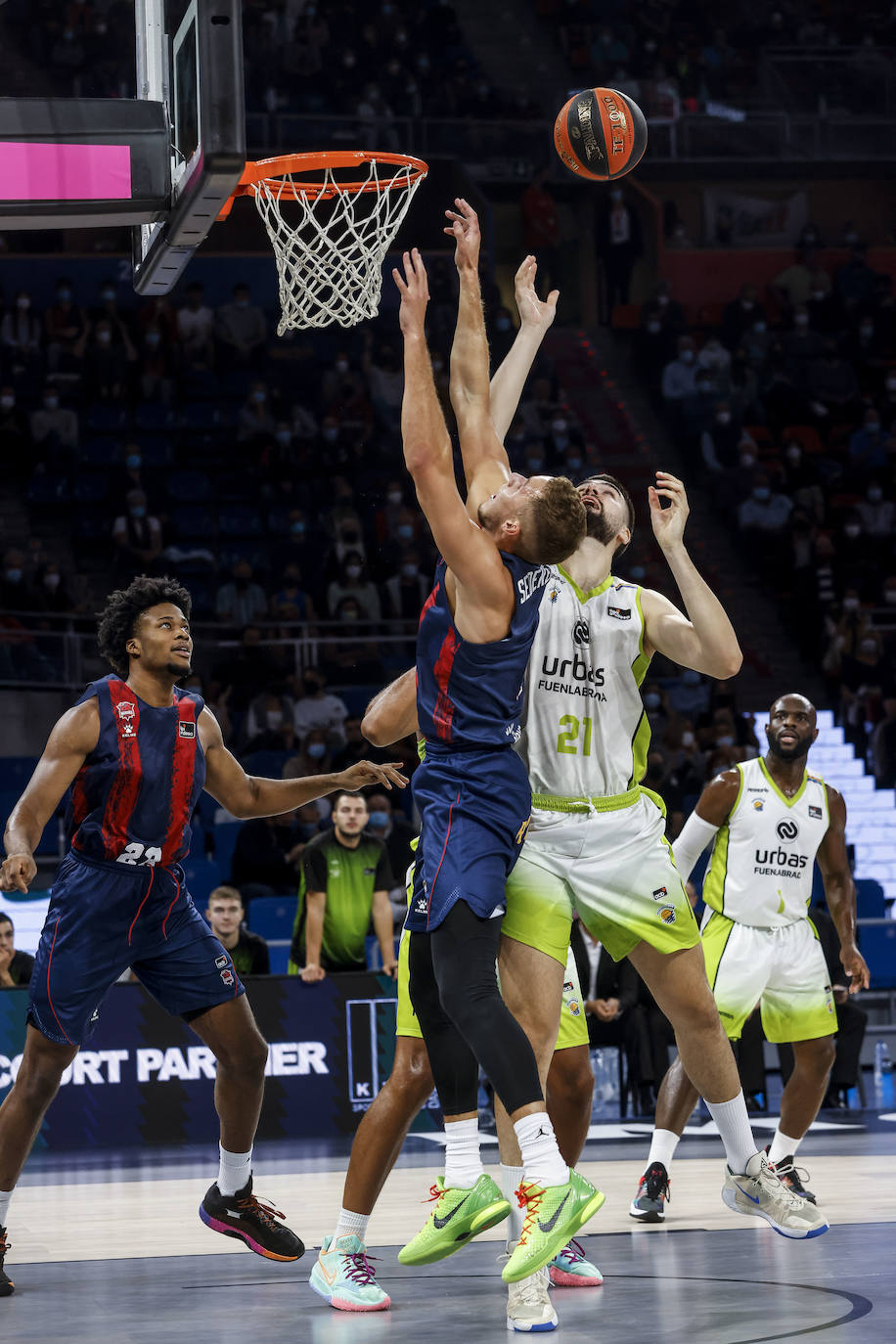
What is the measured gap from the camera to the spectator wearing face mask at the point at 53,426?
17594 millimetres

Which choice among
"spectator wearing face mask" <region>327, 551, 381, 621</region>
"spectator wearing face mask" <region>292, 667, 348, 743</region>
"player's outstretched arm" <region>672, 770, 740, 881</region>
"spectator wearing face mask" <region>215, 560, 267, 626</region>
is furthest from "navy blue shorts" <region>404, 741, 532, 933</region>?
"spectator wearing face mask" <region>215, 560, 267, 626</region>

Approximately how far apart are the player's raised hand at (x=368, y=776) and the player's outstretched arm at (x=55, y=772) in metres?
0.86

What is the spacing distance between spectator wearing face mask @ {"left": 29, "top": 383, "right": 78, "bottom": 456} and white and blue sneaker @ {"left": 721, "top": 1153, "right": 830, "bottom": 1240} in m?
13.7

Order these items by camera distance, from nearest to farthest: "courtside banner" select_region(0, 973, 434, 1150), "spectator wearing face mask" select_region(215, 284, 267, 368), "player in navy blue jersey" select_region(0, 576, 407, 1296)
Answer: "player in navy blue jersey" select_region(0, 576, 407, 1296) → "courtside banner" select_region(0, 973, 434, 1150) → "spectator wearing face mask" select_region(215, 284, 267, 368)

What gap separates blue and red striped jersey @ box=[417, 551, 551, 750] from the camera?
4.75m

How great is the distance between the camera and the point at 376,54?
2208cm

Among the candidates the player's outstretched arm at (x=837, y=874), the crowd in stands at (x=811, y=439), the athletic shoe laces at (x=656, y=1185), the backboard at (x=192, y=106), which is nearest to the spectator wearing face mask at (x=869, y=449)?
the crowd in stands at (x=811, y=439)

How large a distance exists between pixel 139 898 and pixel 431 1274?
1.57 m

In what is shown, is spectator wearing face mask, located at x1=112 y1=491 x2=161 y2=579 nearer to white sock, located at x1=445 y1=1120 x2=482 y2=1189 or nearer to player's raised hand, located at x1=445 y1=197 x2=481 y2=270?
player's raised hand, located at x1=445 y1=197 x2=481 y2=270

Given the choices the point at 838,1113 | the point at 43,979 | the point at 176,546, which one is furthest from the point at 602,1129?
the point at 176,546

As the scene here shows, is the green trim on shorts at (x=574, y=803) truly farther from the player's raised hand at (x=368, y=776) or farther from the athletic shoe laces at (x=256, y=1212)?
the athletic shoe laces at (x=256, y=1212)

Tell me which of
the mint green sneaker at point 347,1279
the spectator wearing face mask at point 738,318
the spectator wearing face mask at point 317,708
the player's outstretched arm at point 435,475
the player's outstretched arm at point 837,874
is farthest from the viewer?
the spectator wearing face mask at point 738,318

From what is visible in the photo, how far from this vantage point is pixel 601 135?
288 inches

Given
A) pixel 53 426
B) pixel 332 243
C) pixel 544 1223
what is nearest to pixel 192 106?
pixel 332 243
